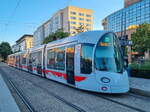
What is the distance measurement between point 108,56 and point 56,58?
4538 mm

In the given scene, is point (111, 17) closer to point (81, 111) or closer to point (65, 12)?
point (65, 12)

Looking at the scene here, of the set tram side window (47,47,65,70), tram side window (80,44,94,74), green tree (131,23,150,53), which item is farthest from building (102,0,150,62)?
tram side window (80,44,94,74)

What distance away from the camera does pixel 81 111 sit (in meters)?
5.30

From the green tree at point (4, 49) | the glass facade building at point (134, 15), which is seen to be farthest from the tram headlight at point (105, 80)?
the green tree at point (4, 49)

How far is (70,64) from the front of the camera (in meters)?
9.04

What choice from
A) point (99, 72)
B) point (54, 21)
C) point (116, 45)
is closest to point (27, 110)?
point (99, 72)

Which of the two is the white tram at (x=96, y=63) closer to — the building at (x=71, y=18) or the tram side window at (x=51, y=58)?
the tram side window at (x=51, y=58)

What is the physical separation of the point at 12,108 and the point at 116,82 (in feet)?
14.5

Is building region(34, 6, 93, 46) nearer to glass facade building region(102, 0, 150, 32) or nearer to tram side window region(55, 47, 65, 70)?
glass facade building region(102, 0, 150, 32)

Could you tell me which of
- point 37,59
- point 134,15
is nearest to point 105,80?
point 37,59

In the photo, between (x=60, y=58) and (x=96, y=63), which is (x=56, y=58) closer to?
(x=60, y=58)

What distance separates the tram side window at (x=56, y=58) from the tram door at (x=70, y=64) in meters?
0.57

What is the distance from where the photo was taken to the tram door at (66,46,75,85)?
28.9 ft

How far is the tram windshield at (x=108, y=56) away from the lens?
746 cm
